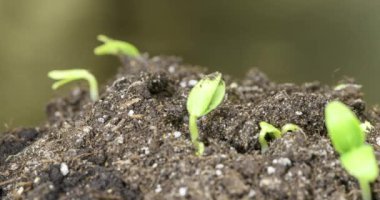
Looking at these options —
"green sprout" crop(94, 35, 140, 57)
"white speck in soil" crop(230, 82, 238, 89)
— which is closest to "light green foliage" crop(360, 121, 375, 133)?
"white speck in soil" crop(230, 82, 238, 89)

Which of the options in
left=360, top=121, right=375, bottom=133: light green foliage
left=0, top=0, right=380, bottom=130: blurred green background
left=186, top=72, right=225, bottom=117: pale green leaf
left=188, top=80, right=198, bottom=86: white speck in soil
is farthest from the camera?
left=0, top=0, right=380, bottom=130: blurred green background

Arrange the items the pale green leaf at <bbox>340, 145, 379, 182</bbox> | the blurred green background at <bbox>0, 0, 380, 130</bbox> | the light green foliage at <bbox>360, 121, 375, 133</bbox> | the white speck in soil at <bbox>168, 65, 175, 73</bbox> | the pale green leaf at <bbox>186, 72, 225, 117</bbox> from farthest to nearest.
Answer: the blurred green background at <bbox>0, 0, 380, 130</bbox> → the white speck in soil at <bbox>168, 65, 175, 73</bbox> → the light green foliage at <bbox>360, 121, 375, 133</bbox> → the pale green leaf at <bbox>186, 72, 225, 117</bbox> → the pale green leaf at <bbox>340, 145, 379, 182</bbox>

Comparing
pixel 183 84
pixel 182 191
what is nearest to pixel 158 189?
pixel 182 191

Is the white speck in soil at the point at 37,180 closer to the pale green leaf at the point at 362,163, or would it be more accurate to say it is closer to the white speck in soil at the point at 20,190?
the white speck in soil at the point at 20,190

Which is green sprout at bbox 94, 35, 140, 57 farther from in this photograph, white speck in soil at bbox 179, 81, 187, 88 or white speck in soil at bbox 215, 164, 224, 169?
white speck in soil at bbox 215, 164, 224, 169

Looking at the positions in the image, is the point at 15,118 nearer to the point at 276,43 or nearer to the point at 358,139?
the point at 276,43

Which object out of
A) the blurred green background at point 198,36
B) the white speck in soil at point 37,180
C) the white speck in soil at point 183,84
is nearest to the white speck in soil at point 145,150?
the white speck in soil at point 37,180
